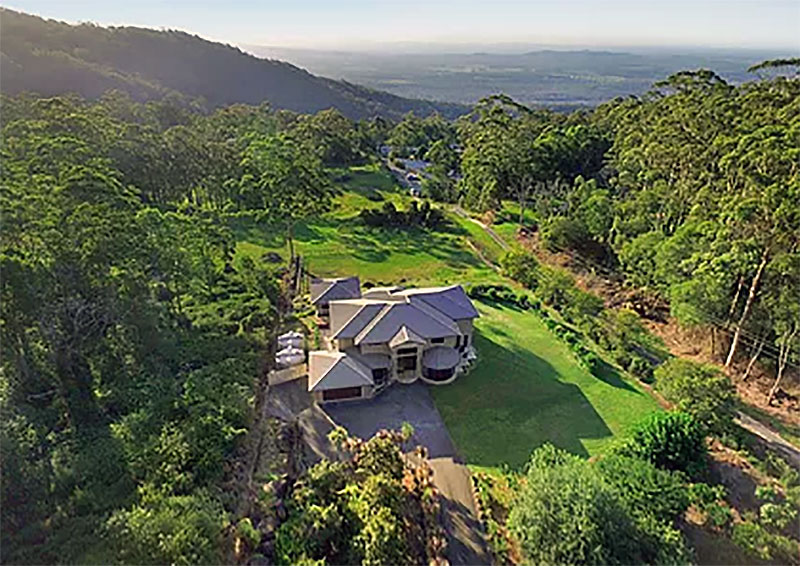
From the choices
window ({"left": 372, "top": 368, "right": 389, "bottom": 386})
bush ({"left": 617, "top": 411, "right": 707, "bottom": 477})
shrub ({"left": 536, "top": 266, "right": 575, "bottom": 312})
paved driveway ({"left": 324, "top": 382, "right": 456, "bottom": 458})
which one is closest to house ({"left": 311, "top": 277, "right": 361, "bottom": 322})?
window ({"left": 372, "top": 368, "right": 389, "bottom": 386})

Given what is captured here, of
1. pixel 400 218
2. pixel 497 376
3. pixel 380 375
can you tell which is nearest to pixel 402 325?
pixel 380 375

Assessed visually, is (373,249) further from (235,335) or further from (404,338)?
(404,338)

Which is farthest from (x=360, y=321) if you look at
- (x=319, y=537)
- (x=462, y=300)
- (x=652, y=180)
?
(x=652, y=180)

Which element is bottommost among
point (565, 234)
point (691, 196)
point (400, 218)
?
point (400, 218)

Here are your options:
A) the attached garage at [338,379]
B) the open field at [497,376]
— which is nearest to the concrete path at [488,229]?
the open field at [497,376]

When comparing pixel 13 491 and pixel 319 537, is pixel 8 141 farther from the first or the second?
pixel 319 537

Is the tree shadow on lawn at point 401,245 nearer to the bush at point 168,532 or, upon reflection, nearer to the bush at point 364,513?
the bush at point 364,513

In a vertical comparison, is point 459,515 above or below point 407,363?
below
